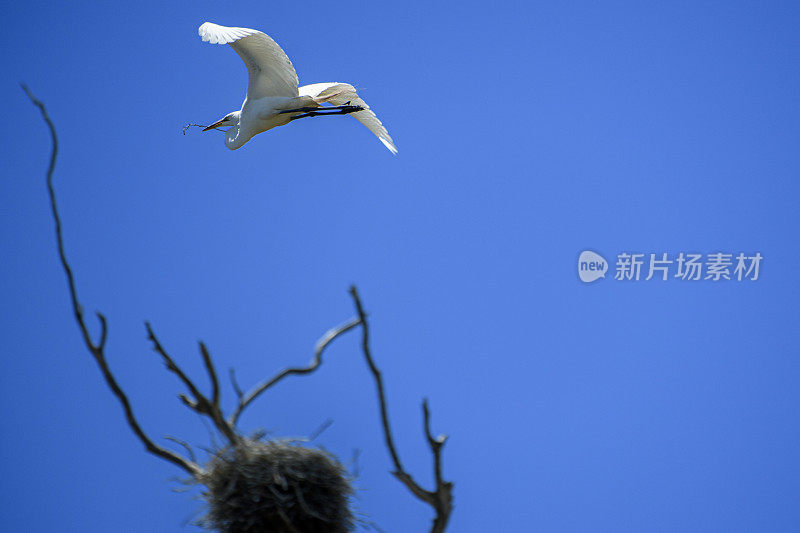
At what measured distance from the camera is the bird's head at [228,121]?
10.3 feet

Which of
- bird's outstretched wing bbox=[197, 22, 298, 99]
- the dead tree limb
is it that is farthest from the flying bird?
the dead tree limb

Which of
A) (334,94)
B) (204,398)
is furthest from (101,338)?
(334,94)

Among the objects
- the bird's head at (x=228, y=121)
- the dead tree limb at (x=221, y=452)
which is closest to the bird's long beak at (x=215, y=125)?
the bird's head at (x=228, y=121)

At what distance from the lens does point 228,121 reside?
10.4 feet

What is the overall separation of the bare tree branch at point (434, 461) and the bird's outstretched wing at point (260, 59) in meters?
1.07

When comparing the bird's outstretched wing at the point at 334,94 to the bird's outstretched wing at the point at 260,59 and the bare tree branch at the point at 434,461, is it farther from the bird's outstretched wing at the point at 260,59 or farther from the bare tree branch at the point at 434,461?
the bare tree branch at the point at 434,461

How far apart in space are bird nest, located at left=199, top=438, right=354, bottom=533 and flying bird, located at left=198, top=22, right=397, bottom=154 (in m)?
1.04

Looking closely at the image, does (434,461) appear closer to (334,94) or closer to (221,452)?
(221,452)

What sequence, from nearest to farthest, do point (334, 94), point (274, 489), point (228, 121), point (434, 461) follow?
point (434, 461)
point (274, 489)
point (334, 94)
point (228, 121)

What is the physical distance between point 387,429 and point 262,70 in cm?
132

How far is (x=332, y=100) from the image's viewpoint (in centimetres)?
302

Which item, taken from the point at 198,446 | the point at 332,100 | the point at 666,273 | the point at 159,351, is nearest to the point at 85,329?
the point at 159,351

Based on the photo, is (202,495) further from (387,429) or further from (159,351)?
(387,429)

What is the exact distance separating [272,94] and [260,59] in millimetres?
125
